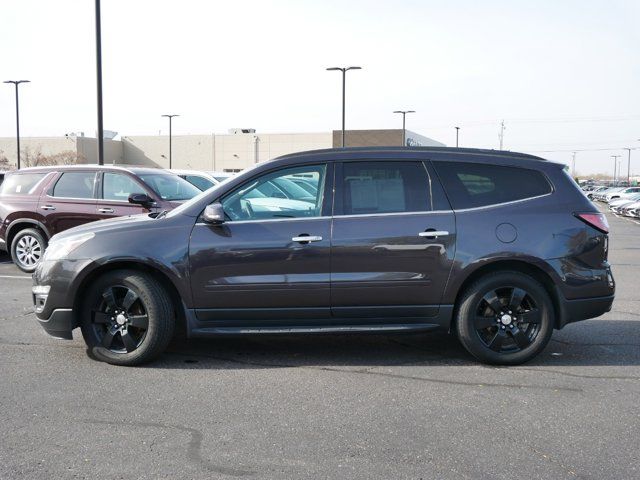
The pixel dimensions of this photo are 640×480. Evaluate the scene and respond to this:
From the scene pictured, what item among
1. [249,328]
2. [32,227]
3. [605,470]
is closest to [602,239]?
[605,470]

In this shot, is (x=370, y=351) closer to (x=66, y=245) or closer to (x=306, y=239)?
(x=306, y=239)

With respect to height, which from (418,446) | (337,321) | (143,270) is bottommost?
(418,446)

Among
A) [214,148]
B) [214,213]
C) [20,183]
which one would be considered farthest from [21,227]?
[214,148]

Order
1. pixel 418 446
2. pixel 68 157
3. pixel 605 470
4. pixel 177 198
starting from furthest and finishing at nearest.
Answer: pixel 68 157 < pixel 177 198 < pixel 418 446 < pixel 605 470

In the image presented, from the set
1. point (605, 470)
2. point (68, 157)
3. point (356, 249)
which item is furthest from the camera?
point (68, 157)

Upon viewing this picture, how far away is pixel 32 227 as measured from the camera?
10797 millimetres

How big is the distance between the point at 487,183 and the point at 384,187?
2.84 feet

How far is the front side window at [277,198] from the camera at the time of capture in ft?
17.8

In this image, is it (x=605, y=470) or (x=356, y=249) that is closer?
(x=605, y=470)

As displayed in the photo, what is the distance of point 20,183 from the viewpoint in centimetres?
1093

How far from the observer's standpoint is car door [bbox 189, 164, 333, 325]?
529 cm

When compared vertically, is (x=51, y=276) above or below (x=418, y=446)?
above

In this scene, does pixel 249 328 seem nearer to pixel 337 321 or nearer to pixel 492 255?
pixel 337 321

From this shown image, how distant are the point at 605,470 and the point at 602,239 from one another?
7.92 feet
